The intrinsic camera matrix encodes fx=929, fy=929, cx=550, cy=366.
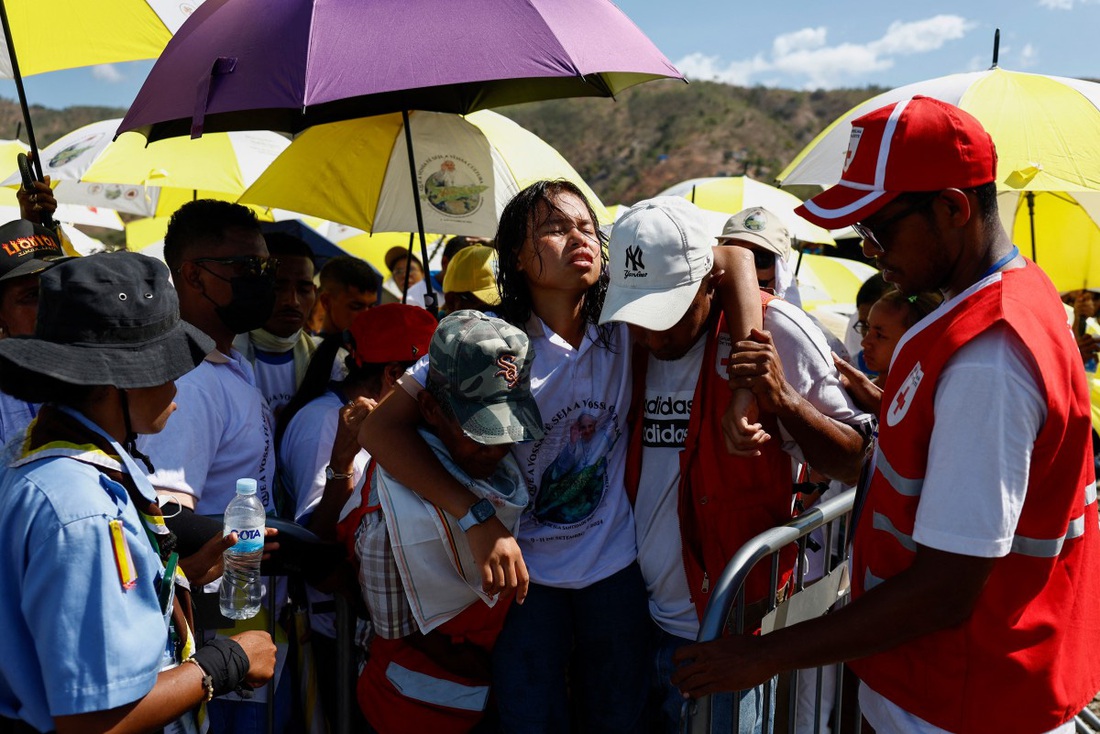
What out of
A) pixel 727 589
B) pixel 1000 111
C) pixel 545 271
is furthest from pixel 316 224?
pixel 727 589

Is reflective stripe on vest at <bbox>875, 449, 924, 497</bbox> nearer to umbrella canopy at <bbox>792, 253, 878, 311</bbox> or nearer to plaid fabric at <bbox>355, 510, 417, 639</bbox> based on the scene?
plaid fabric at <bbox>355, 510, 417, 639</bbox>

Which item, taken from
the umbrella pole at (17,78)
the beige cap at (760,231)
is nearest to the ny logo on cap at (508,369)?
the umbrella pole at (17,78)

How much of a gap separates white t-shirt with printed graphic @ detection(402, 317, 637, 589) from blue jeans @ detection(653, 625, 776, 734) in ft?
0.98

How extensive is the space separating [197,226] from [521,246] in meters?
1.38

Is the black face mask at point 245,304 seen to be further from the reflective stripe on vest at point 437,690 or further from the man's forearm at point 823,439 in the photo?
the man's forearm at point 823,439

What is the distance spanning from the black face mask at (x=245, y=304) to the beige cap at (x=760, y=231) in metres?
2.47

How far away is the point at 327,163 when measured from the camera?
4816 millimetres

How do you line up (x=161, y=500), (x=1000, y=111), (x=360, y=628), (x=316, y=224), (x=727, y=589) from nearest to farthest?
(x=727, y=589) < (x=161, y=500) < (x=360, y=628) < (x=1000, y=111) < (x=316, y=224)

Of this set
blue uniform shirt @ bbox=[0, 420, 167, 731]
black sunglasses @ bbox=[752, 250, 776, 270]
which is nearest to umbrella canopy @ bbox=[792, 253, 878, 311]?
black sunglasses @ bbox=[752, 250, 776, 270]

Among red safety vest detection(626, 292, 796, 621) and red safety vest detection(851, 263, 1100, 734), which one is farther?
red safety vest detection(626, 292, 796, 621)

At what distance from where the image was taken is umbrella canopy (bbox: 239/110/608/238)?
15.3 ft

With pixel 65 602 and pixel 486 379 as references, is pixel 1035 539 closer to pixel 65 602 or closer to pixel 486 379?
pixel 486 379

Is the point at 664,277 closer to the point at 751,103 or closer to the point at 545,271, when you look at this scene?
the point at 545,271

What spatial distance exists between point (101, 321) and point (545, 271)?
50.7 inches
